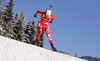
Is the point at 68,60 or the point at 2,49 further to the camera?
the point at 68,60

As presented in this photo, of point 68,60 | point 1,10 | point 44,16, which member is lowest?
point 68,60

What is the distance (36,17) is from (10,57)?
5.46 meters

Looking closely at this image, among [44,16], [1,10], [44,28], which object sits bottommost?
[44,28]

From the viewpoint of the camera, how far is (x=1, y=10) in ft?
102

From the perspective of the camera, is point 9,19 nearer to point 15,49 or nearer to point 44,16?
point 44,16

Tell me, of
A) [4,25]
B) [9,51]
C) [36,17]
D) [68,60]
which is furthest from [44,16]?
[4,25]

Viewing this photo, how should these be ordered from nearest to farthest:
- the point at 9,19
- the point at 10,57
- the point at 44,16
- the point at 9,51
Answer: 1. the point at 10,57
2. the point at 9,51
3. the point at 44,16
4. the point at 9,19

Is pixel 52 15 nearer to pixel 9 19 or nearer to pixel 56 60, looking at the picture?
pixel 56 60

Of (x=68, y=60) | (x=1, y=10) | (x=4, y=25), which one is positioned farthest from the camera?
(x=4, y=25)

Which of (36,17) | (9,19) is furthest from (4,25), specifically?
(36,17)

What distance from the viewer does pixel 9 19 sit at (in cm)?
3762

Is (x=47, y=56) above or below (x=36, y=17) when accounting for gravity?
below

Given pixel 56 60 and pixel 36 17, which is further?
pixel 36 17

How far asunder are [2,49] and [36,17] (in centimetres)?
513
